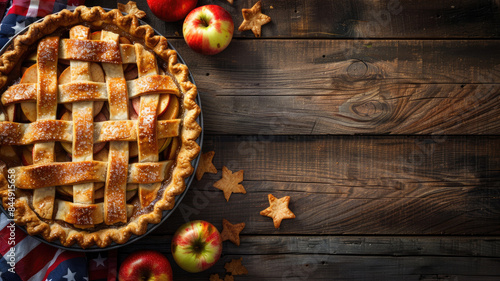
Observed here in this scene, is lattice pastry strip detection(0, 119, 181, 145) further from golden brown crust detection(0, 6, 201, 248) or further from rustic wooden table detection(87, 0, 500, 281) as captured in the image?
rustic wooden table detection(87, 0, 500, 281)

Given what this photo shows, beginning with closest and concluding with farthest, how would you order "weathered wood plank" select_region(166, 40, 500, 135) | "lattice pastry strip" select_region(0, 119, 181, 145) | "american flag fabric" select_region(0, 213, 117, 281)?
"lattice pastry strip" select_region(0, 119, 181, 145), "american flag fabric" select_region(0, 213, 117, 281), "weathered wood plank" select_region(166, 40, 500, 135)

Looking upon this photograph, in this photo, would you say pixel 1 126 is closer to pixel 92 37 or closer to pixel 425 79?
→ pixel 92 37

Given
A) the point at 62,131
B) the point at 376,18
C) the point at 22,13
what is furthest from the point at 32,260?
the point at 376,18

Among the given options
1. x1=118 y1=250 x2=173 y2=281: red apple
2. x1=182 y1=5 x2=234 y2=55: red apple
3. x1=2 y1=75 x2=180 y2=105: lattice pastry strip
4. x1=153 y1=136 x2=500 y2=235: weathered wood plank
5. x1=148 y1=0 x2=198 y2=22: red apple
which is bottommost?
x1=118 y1=250 x2=173 y2=281: red apple

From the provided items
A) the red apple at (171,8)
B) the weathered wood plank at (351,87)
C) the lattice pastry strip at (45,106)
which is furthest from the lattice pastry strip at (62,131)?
the red apple at (171,8)

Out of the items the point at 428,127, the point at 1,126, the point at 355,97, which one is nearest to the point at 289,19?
the point at 355,97

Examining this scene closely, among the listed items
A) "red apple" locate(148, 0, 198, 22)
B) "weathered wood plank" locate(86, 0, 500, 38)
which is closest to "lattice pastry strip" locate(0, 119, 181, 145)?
"red apple" locate(148, 0, 198, 22)

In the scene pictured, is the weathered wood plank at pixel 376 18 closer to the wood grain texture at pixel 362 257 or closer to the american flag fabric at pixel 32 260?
the wood grain texture at pixel 362 257
